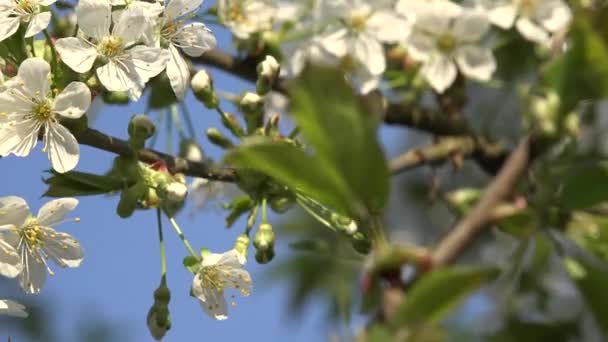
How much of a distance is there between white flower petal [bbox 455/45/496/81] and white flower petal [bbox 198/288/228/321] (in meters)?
0.31

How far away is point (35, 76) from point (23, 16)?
0.07 metres

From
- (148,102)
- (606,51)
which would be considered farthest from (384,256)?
(148,102)

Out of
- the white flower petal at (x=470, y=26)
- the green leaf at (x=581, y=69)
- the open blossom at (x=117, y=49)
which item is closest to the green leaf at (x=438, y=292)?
the green leaf at (x=581, y=69)

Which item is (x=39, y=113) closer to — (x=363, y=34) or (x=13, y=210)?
(x=13, y=210)

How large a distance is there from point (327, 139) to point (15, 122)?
0.37 m

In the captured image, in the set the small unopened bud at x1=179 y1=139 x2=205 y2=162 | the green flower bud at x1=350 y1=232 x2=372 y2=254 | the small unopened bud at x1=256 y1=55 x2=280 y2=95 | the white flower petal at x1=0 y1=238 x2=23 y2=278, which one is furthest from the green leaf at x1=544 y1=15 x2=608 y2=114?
the small unopened bud at x1=179 y1=139 x2=205 y2=162

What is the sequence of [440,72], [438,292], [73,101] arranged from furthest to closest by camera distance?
[440,72]
[73,101]
[438,292]

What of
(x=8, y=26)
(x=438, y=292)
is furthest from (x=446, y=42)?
(x=438, y=292)

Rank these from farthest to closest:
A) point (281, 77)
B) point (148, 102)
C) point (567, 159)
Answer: point (148, 102) < point (281, 77) < point (567, 159)

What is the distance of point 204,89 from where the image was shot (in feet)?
2.64

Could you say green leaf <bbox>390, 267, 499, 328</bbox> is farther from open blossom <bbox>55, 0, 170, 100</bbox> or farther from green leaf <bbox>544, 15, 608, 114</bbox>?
open blossom <bbox>55, 0, 170, 100</bbox>

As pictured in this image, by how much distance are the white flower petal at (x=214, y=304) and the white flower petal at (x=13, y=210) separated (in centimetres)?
16

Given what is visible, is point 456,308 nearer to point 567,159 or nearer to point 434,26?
point 567,159

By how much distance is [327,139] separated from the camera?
0.44 meters
